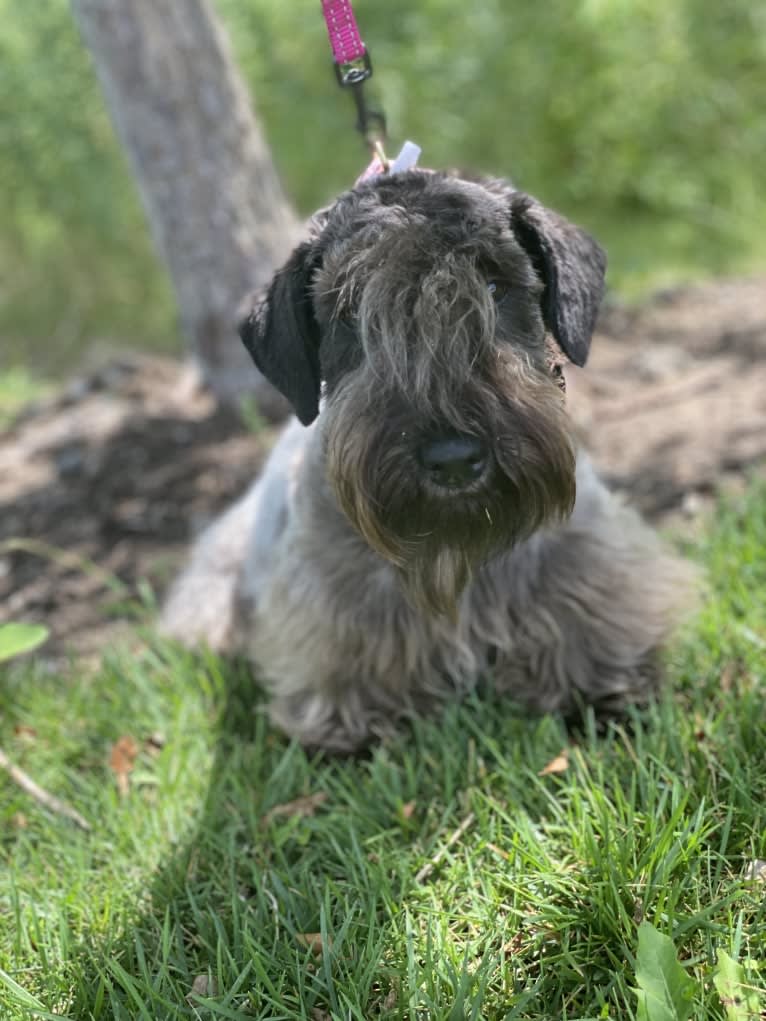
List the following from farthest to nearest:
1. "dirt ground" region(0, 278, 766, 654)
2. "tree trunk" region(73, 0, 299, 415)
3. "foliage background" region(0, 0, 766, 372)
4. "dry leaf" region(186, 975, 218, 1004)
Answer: "foliage background" region(0, 0, 766, 372) → "tree trunk" region(73, 0, 299, 415) → "dirt ground" region(0, 278, 766, 654) → "dry leaf" region(186, 975, 218, 1004)

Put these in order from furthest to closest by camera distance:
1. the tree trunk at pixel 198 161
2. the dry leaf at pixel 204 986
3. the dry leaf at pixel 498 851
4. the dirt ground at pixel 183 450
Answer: the tree trunk at pixel 198 161 → the dirt ground at pixel 183 450 → the dry leaf at pixel 498 851 → the dry leaf at pixel 204 986

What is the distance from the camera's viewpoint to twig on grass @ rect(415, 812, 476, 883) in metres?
2.31

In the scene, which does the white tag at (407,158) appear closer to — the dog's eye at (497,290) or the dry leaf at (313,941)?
the dog's eye at (497,290)

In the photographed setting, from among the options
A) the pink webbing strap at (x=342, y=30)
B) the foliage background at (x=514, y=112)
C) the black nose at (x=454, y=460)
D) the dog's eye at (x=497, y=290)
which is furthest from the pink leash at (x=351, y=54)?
the foliage background at (x=514, y=112)

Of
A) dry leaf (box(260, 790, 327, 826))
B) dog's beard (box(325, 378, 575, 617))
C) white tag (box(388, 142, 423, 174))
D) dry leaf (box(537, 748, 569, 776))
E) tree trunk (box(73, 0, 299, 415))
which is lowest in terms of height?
dry leaf (box(260, 790, 327, 826))

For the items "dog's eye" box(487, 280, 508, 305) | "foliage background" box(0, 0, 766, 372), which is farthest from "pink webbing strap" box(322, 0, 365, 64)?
"foliage background" box(0, 0, 766, 372)

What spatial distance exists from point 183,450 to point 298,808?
2.70 m

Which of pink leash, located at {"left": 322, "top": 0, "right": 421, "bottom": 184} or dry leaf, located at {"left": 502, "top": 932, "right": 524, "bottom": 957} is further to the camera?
pink leash, located at {"left": 322, "top": 0, "right": 421, "bottom": 184}

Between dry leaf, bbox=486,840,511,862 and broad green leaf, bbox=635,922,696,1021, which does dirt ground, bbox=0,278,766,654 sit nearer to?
dry leaf, bbox=486,840,511,862

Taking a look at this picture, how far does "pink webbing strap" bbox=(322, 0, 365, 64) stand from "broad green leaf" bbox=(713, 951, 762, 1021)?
2308 mm

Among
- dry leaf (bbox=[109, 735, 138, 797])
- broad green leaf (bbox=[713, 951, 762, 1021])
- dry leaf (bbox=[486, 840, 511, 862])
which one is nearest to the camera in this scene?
broad green leaf (bbox=[713, 951, 762, 1021])

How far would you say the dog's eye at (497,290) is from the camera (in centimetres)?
229

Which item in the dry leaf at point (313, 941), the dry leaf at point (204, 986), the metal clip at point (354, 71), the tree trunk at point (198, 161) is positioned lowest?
the dry leaf at point (204, 986)

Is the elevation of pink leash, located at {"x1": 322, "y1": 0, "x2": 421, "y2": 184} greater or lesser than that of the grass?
greater
